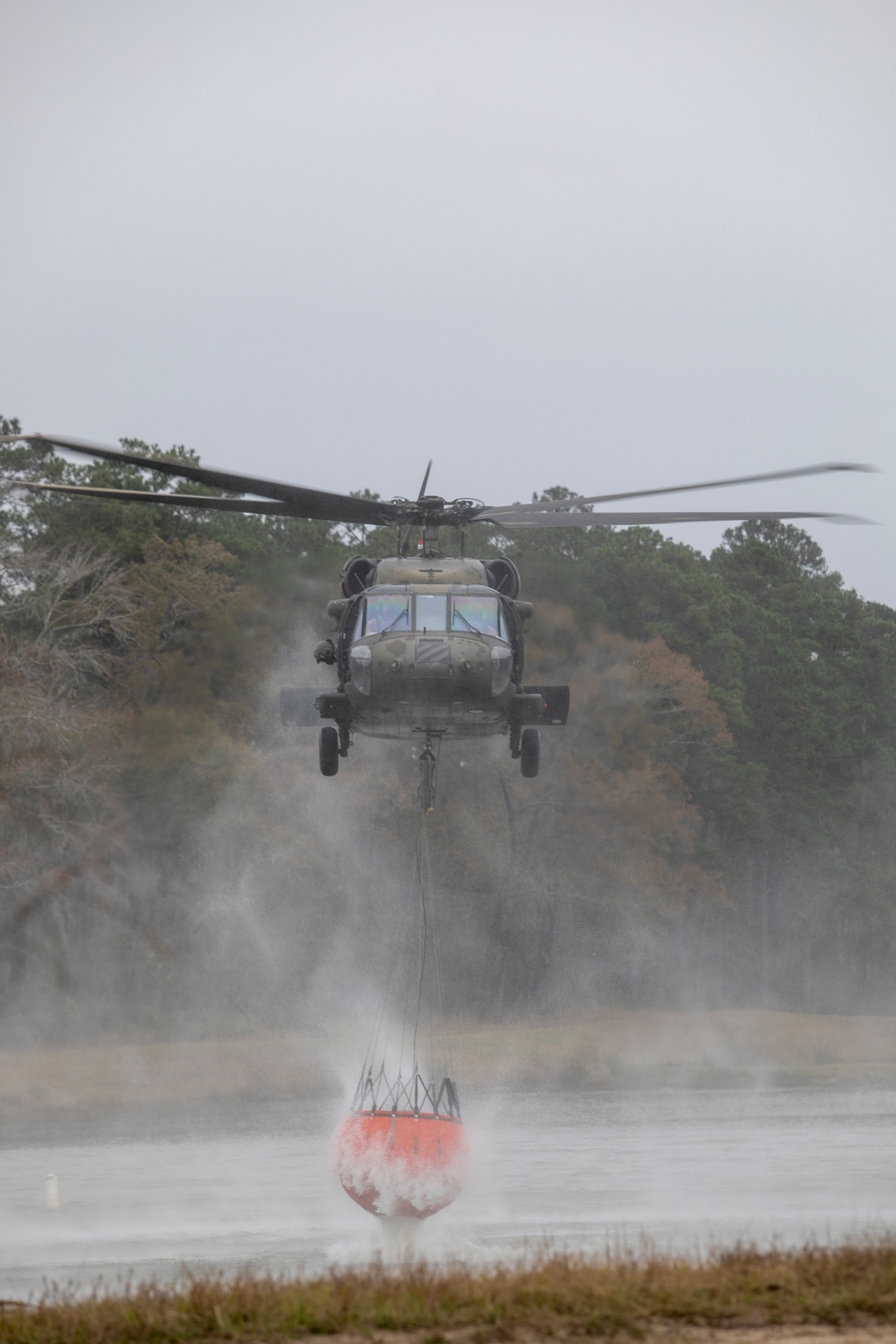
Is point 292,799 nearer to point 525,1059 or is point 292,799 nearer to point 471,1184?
point 525,1059

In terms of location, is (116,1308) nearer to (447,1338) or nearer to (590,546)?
(447,1338)

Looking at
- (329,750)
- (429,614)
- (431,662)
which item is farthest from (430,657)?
(329,750)

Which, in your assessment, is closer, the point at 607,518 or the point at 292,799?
the point at 607,518

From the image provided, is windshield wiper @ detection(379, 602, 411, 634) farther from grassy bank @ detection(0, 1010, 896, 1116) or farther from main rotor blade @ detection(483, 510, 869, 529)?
grassy bank @ detection(0, 1010, 896, 1116)

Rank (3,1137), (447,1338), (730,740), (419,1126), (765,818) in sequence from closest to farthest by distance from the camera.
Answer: (447,1338) < (419,1126) < (3,1137) < (730,740) < (765,818)

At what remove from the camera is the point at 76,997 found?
44094 millimetres

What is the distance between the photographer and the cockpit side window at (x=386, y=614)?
16688 mm

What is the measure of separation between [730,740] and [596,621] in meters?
10.2

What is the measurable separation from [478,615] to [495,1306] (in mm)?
8295

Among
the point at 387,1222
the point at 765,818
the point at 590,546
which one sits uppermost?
the point at 590,546

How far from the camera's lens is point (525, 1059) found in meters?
47.7

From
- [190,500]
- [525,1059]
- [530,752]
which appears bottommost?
[525,1059]

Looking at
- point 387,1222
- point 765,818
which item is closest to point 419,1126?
point 387,1222

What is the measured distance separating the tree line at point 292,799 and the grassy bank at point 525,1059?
1.16m
